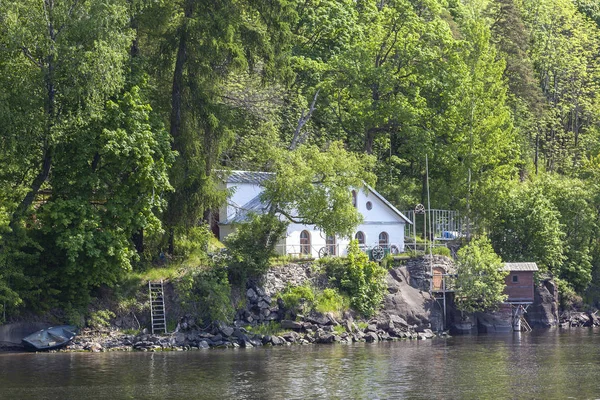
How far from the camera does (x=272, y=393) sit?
117 ft

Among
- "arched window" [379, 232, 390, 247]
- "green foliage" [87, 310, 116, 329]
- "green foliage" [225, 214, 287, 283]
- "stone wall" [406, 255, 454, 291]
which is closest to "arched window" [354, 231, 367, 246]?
"arched window" [379, 232, 390, 247]

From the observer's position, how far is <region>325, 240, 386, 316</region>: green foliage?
189 ft

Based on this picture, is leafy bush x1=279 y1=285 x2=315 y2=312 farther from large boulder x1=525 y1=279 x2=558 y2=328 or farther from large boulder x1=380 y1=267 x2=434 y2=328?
large boulder x1=525 y1=279 x2=558 y2=328

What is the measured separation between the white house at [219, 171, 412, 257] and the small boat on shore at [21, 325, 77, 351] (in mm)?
12993

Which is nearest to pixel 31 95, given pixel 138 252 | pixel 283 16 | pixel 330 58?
pixel 138 252

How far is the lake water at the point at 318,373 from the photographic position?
117 ft

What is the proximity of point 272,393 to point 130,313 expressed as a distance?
17776 millimetres

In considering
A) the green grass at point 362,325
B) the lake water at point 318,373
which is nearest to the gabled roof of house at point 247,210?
the green grass at point 362,325

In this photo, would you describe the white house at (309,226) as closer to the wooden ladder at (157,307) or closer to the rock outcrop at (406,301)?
the rock outcrop at (406,301)

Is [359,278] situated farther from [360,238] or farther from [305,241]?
[360,238]

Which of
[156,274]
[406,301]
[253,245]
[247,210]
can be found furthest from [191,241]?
[406,301]

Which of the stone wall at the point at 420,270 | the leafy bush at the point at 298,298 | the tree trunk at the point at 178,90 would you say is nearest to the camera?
the tree trunk at the point at 178,90

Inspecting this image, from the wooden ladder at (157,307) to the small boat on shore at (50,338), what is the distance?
4350 millimetres

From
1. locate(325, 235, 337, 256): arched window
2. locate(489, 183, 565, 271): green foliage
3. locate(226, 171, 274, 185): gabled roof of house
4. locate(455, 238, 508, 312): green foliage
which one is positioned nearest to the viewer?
locate(226, 171, 274, 185): gabled roof of house
